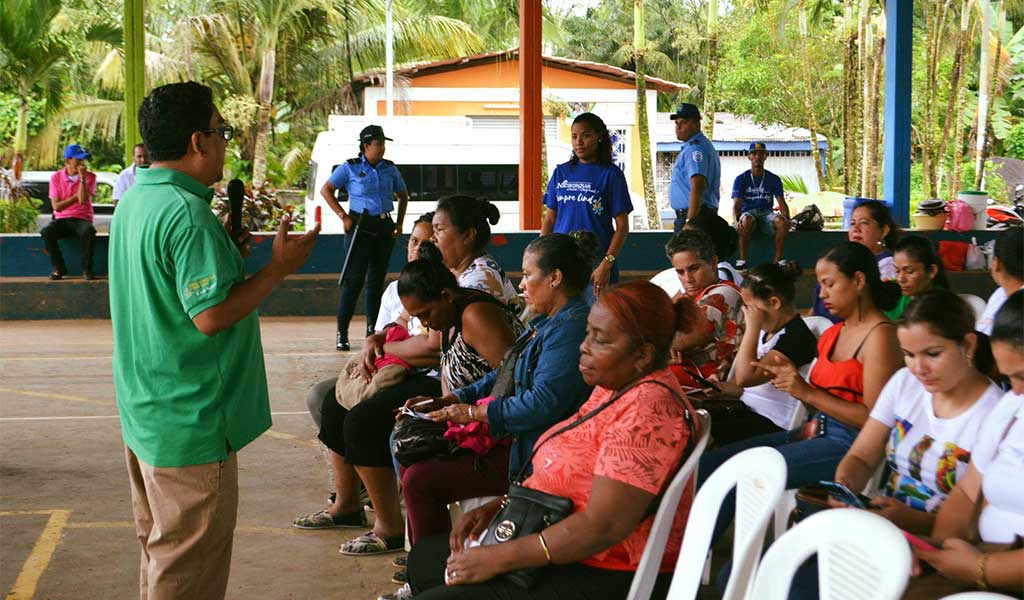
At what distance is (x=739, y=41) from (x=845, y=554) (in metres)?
26.7

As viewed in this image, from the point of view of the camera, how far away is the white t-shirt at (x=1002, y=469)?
2547 mm

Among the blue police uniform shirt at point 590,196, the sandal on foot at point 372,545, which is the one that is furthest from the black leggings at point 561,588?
the blue police uniform shirt at point 590,196

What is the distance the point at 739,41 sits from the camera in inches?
1080

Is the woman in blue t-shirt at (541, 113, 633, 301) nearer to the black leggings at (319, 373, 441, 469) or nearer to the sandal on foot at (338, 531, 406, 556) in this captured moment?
the black leggings at (319, 373, 441, 469)

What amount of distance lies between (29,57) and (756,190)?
15.1 meters

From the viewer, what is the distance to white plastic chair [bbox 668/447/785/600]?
234 cm

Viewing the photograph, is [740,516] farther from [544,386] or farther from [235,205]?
[235,205]

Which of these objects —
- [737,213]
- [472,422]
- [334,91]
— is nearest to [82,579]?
[472,422]

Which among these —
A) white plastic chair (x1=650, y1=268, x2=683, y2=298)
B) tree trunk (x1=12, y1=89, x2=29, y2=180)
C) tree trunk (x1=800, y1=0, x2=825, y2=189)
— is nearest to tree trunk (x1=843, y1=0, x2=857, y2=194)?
tree trunk (x1=800, y1=0, x2=825, y2=189)

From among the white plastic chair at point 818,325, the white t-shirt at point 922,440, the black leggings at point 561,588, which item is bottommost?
the black leggings at point 561,588

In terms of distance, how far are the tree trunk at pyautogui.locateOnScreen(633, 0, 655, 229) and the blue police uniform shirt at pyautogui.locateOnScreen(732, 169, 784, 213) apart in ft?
36.2

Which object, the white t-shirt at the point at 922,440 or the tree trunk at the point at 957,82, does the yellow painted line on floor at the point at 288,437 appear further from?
the tree trunk at the point at 957,82

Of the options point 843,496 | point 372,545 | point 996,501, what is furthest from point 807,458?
point 372,545

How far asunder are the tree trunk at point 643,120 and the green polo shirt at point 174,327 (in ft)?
66.2
